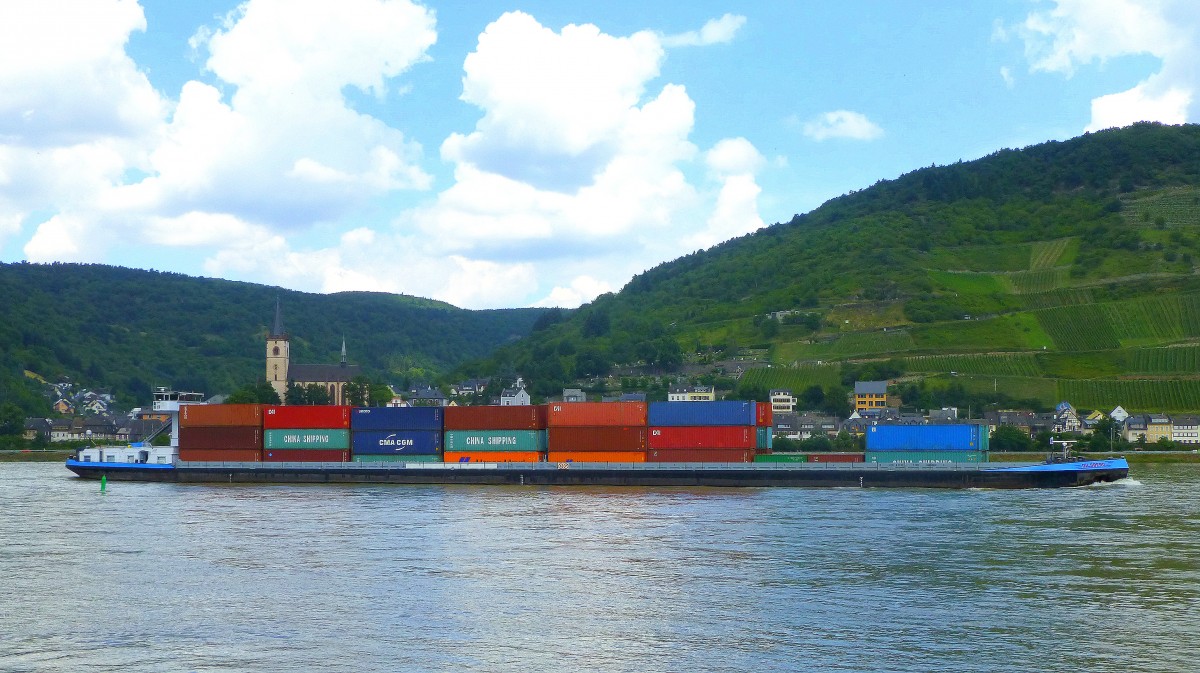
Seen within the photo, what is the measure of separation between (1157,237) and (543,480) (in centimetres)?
12953

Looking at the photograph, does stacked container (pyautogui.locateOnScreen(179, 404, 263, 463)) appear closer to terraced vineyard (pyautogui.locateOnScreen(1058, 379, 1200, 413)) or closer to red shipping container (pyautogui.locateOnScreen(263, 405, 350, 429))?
red shipping container (pyautogui.locateOnScreen(263, 405, 350, 429))

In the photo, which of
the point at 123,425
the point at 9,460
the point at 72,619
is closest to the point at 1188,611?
the point at 72,619

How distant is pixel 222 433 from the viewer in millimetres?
68062

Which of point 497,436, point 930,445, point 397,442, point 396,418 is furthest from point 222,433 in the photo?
point 930,445

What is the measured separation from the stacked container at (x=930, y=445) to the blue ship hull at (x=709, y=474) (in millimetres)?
852

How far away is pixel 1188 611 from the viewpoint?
2695 centimetres

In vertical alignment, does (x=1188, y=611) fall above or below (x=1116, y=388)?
below

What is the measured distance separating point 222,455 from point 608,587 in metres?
43.8

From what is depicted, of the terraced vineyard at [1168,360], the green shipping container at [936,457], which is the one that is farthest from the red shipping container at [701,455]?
the terraced vineyard at [1168,360]

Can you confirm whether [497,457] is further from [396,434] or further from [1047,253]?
[1047,253]

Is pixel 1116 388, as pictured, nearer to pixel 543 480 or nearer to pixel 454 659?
pixel 543 480

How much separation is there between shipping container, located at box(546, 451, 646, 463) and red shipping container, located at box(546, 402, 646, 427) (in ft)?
5.00

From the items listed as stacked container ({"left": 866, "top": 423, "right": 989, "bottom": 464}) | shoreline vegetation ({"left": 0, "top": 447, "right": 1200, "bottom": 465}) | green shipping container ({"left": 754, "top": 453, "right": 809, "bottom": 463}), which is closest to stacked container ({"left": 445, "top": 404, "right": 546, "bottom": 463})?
green shipping container ({"left": 754, "top": 453, "right": 809, "bottom": 463})

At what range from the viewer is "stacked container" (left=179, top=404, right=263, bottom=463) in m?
67.3
